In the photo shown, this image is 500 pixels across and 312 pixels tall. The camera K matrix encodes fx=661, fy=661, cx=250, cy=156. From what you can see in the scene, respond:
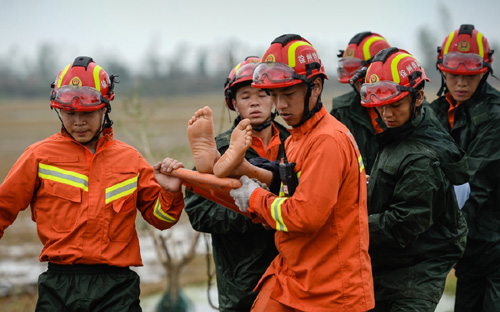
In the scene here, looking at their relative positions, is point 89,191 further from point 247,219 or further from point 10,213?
point 247,219

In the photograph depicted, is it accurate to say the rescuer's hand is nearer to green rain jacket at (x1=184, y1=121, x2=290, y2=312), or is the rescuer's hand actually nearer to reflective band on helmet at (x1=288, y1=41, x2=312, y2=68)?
green rain jacket at (x1=184, y1=121, x2=290, y2=312)

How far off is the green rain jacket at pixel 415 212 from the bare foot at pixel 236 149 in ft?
3.91

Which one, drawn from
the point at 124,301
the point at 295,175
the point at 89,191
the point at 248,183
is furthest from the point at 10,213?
the point at 295,175

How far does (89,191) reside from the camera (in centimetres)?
452

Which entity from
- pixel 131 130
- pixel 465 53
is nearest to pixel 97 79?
pixel 465 53

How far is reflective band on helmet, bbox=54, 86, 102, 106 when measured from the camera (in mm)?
4484

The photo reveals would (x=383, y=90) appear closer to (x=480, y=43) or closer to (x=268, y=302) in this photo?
(x=268, y=302)

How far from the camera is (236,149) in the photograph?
156 inches

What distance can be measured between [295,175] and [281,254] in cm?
52

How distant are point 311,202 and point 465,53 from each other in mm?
3157

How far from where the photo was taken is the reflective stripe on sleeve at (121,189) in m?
4.54

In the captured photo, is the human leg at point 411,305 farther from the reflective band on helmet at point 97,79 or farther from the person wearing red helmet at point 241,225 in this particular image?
the reflective band on helmet at point 97,79

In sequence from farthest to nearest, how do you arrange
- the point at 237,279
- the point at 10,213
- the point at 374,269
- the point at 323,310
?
the point at 237,279 → the point at 374,269 → the point at 10,213 → the point at 323,310

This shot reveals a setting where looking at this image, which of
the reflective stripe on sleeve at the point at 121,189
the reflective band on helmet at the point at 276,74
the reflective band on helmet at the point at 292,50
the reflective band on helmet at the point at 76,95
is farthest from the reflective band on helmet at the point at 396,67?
the reflective band on helmet at the point at 76,95
